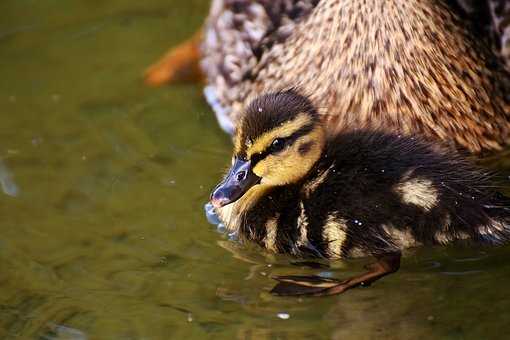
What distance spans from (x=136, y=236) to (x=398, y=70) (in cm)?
88

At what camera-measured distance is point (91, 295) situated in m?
3.08

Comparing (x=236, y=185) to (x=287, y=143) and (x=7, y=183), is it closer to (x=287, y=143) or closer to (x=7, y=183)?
(x=287, y=143)

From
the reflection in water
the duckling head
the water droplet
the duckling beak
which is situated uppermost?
the duckling head

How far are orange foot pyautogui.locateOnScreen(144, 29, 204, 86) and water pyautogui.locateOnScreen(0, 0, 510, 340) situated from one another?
5 centimetres

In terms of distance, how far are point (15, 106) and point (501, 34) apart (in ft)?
5.59

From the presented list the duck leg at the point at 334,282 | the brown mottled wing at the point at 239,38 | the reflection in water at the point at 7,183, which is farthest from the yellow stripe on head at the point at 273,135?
the reflection in water at the point at 7,183

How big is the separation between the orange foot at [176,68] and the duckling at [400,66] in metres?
0.59

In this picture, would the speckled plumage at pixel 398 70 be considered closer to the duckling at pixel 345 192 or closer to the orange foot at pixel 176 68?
the duckling at pixel 345 192

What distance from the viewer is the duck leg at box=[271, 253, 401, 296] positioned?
115 inches

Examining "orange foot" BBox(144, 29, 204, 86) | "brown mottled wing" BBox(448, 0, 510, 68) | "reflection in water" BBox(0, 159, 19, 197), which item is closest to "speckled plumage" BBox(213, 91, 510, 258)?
"brown mottled wing" BBox(448, 0, 510, 68)

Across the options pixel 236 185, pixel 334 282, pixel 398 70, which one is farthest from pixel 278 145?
pixel 398 70

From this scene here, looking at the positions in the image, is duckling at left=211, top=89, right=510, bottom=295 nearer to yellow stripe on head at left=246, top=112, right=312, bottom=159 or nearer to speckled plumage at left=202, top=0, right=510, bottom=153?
yellow stripe on head at left=246, top=112, right=312, bottom=159

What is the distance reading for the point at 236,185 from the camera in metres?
3.01

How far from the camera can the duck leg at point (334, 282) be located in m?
2.93
